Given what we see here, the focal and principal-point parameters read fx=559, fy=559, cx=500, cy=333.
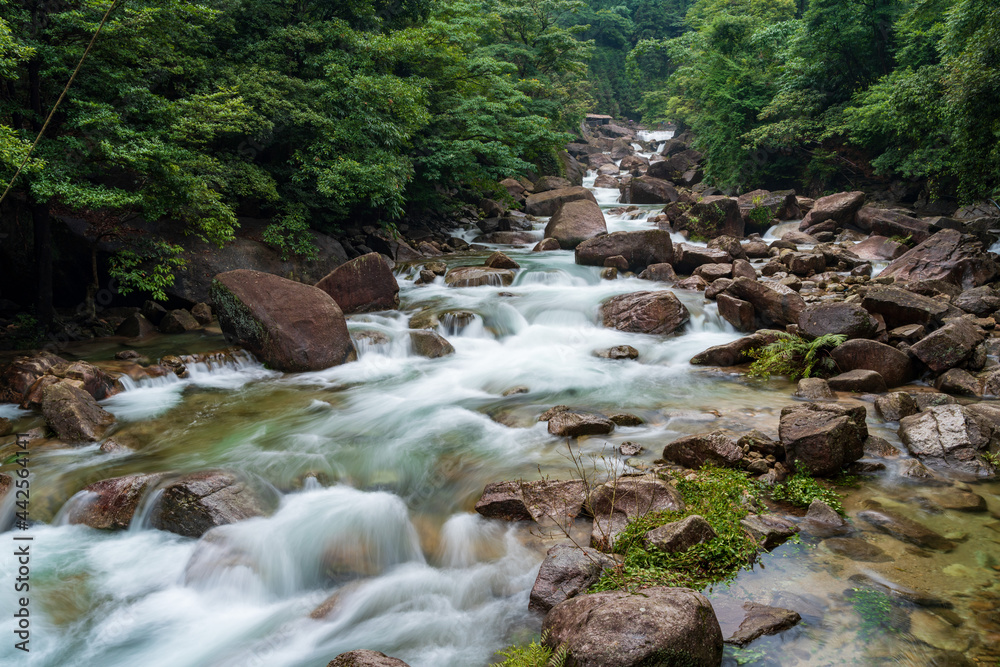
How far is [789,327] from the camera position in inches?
373

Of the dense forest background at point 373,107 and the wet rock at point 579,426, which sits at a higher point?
the dense forest background at point 373,107

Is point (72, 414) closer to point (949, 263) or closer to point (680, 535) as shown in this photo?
point (680, 535)

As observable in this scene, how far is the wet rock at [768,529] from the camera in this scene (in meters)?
4.21

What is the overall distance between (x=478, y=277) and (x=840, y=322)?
27.0 feet

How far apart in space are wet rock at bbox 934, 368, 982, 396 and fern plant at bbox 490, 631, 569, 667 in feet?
22.4

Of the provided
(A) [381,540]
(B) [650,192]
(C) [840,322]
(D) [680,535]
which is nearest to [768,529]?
(D) [680,535]

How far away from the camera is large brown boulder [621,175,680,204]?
27047mm

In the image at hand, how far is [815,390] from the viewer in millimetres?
7367

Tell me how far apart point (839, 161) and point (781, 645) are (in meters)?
22.9

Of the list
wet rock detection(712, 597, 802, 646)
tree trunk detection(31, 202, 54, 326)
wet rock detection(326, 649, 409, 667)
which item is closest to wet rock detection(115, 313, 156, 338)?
tree trunk detection(31, 202, 54, 326)

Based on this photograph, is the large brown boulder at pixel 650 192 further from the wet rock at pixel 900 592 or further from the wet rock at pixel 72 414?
the wet rock at pixel 900 592

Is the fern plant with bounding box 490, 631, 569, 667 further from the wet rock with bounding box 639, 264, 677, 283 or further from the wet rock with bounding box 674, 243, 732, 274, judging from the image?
the wet rock with bounding box 674, 243, 732, 274

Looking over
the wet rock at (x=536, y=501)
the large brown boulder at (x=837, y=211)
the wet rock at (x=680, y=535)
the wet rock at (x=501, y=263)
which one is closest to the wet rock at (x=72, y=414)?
the wet rock at (x=536, y=501)

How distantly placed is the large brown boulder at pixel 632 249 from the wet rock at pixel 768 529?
1116 centimetres
